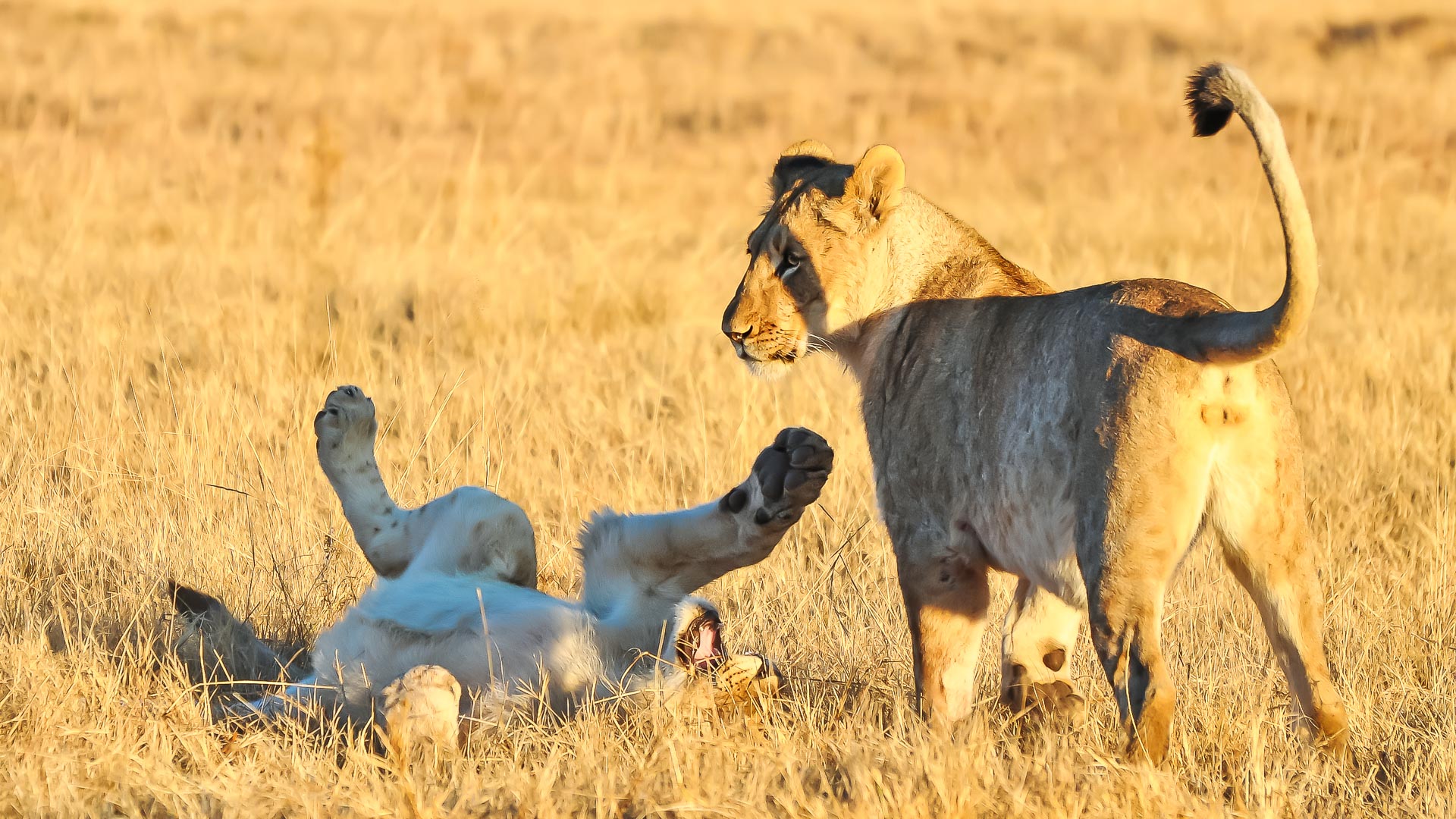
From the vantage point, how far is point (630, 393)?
21.8ft

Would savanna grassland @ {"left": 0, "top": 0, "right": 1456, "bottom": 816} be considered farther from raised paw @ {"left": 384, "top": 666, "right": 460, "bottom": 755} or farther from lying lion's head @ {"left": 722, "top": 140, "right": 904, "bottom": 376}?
lying lion's head @ {"left": 722, "top": 140, "right": 904, "bottom": 376}

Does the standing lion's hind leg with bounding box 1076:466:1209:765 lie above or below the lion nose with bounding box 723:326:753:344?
below

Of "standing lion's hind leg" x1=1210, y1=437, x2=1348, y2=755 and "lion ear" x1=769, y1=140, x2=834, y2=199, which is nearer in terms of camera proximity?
"standing lion's hind leg" x1=1210, y1=437, x2=1348, y2=755

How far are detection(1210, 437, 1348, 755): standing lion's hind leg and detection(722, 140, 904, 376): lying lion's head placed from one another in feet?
3.70

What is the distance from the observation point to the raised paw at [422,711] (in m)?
3.05

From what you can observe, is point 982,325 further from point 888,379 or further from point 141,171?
point 141,171

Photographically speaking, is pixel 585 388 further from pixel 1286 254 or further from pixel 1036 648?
pixel 1286 254

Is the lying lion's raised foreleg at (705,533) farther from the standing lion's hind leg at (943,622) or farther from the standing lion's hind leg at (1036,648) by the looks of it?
the standing lion's hind leg at (1036,648)

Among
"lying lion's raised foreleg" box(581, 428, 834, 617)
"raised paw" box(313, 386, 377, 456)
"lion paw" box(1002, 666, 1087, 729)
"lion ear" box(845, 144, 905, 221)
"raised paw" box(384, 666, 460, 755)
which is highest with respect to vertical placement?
"lion ear" box(845, 144, 905, 221)

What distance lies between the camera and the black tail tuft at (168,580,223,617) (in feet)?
13.0

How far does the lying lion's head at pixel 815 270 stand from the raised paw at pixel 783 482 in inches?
16.3

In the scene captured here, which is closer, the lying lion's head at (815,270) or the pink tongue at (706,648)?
the pink tongue at (706,648)


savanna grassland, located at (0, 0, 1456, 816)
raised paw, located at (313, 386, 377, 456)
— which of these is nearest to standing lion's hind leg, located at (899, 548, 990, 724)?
savanna grassland, located at (0, 0, 1456, 816)

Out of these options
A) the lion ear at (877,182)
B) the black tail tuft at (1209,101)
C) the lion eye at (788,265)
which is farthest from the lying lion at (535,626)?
→ the black tail tuft at (1209,101)
